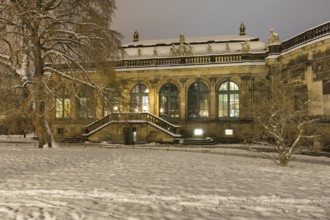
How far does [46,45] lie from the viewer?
75.4ft

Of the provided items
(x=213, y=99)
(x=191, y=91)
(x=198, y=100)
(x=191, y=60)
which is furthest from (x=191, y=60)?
(x=213, y=99)

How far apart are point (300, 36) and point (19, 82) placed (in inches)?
801

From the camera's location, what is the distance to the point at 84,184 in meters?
9.85

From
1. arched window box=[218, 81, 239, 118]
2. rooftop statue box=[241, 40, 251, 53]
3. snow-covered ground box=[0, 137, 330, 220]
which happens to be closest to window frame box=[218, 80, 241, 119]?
arched window box=[218, 81, 239, 118]

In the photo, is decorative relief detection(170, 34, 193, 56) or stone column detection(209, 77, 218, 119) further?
decorative relief detection(170, 34, 193, 56)

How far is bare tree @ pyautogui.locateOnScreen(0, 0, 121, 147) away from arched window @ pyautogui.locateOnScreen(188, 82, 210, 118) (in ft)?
45.6

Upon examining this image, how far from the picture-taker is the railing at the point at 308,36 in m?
23.1

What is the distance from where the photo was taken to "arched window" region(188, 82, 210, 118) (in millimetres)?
34531

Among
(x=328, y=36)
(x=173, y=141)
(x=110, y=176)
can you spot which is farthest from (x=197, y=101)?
(x=110, y=176)

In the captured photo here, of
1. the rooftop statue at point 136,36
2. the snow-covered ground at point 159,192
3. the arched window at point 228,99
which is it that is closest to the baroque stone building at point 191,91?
the arched window at point 228,99

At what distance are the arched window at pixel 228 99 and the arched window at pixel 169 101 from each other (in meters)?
4.36

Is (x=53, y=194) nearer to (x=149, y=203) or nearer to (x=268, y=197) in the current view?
(x=149, y=203)

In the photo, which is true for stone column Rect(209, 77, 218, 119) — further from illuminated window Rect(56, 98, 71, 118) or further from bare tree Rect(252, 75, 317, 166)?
illuminated window Rect(56, 98, 71, 118)

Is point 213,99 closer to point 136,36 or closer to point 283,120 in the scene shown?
point 136,36
